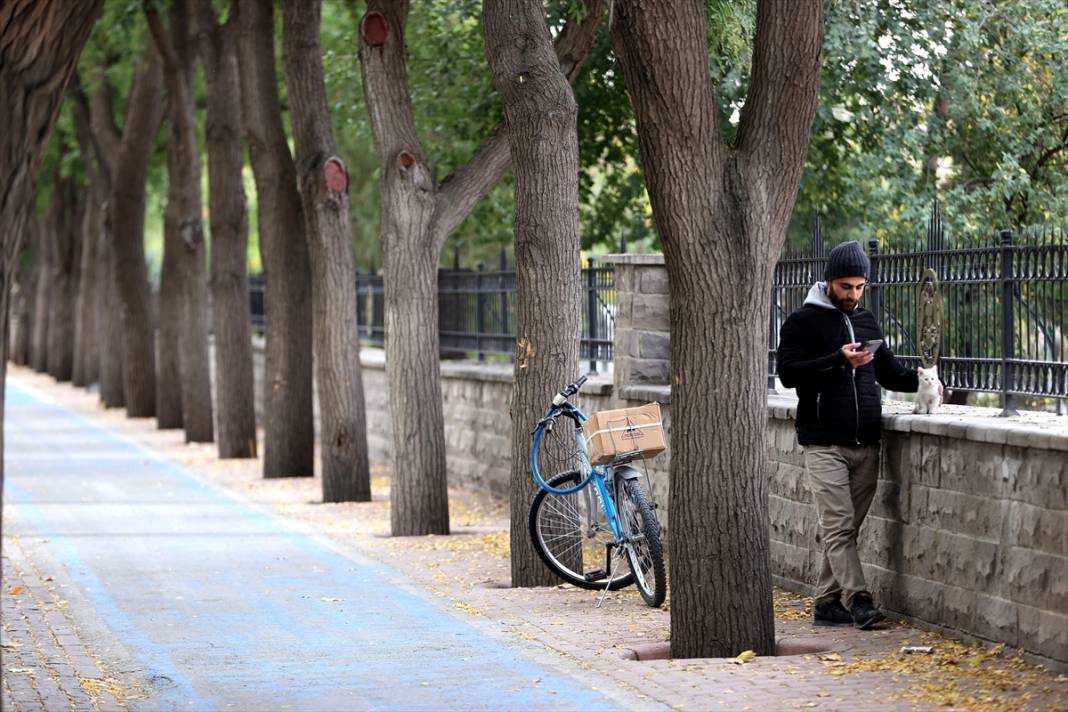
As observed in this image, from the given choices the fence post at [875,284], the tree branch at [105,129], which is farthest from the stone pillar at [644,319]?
the tree branch at [105,129]

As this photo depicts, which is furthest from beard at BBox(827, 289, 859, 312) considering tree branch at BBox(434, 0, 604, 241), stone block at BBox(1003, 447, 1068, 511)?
tree branch at BBox(434, 0, 604, 241)

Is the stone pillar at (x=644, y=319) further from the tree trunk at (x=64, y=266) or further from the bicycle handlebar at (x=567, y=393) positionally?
the tree trunk at (x=64, y=266)

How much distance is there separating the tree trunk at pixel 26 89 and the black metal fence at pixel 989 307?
4990 mm

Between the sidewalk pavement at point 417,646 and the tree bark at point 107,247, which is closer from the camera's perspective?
the sidewalk pavement at point 417,646

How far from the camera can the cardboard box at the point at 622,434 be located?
10.6 m

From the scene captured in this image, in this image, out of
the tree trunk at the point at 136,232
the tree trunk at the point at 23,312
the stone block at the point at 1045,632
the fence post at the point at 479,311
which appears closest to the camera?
the stone block at the point at 1045,632

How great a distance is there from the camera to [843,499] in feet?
31.4

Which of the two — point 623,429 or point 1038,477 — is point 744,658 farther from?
point 623,429

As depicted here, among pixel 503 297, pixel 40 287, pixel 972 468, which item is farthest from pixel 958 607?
pixel 40 287

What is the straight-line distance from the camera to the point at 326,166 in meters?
17.3

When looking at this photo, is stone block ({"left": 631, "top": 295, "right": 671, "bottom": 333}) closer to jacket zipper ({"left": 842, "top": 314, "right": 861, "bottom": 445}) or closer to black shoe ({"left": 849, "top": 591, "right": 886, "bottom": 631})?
jacket zipper ({"left": 842, "top": 314, "right": 861, "bottom": 445})

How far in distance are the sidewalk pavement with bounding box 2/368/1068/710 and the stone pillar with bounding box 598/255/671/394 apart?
174 centimetres

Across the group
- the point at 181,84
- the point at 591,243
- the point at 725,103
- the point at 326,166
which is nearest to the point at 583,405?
the point at 725,103

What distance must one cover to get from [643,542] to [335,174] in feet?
25.2
